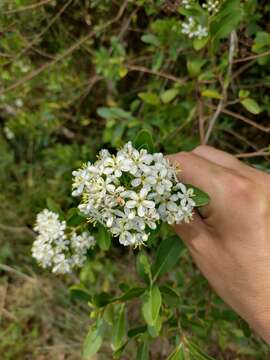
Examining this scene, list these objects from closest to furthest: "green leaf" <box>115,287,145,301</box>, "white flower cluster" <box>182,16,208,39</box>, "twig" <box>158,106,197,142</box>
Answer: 1. "green leaf" <box>115,287,145,301</box>
2. "white flower cluster" <box>182,16,208,39</box>
3. "twig" <box>158,106,197,142</box>

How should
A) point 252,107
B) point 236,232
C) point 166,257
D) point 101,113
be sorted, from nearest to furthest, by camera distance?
1. point 236,232
2. point 166,257
3. point 252,107
4. point 101,113

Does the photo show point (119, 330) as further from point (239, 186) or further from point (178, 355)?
point (239, 186)

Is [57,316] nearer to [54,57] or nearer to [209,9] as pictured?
[54,57]

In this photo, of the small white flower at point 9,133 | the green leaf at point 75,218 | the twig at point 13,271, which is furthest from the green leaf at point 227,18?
the twig at point 13,271

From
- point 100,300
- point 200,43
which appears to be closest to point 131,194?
point 100,300

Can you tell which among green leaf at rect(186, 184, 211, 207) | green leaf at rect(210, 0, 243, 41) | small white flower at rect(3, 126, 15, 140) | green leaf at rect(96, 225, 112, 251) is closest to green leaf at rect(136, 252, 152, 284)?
green leaf at rect(96, 225, 112, 251)

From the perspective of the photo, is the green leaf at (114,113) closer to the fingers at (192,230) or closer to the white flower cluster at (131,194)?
the fingers at (192,230)

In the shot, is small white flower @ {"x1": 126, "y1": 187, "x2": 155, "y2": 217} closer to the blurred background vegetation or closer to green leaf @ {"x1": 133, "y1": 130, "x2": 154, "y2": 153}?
green leaf @ {"x1": 133, "y1": 130, "x2": 154, "y2": 153}
